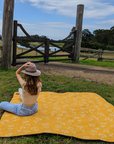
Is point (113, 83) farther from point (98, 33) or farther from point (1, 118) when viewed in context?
point (98, 33)

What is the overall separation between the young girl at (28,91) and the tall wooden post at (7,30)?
438 cm

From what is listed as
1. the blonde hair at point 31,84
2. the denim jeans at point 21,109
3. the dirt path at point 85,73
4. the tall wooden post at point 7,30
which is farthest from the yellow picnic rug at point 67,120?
the tall wooden post at point 7,30

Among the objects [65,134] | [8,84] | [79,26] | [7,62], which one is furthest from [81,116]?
[79,26]

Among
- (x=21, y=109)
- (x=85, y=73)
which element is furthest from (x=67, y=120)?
(x=85, y=73)

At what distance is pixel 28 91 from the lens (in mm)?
2867

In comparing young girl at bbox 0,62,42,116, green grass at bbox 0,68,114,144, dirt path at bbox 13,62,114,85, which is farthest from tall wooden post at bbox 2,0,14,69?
young girl at bbox 0,62,42,116

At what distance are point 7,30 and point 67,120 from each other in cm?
538

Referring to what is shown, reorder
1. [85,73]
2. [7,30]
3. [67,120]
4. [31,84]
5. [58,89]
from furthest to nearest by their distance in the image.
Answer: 1. [85,73]
2. [7,30]
3. [58,89]
4. [67,120]
5. [31,84]

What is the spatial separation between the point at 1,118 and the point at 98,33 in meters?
29.9

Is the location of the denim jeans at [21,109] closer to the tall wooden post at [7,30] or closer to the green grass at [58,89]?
the green grass at [58,89]

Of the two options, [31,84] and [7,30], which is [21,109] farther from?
[7,30]

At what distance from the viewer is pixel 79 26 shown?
10.7 metres

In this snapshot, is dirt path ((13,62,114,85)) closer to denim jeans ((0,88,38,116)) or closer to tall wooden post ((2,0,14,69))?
tall wooden post ((2,0,14,69))

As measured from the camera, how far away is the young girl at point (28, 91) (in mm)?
2820
